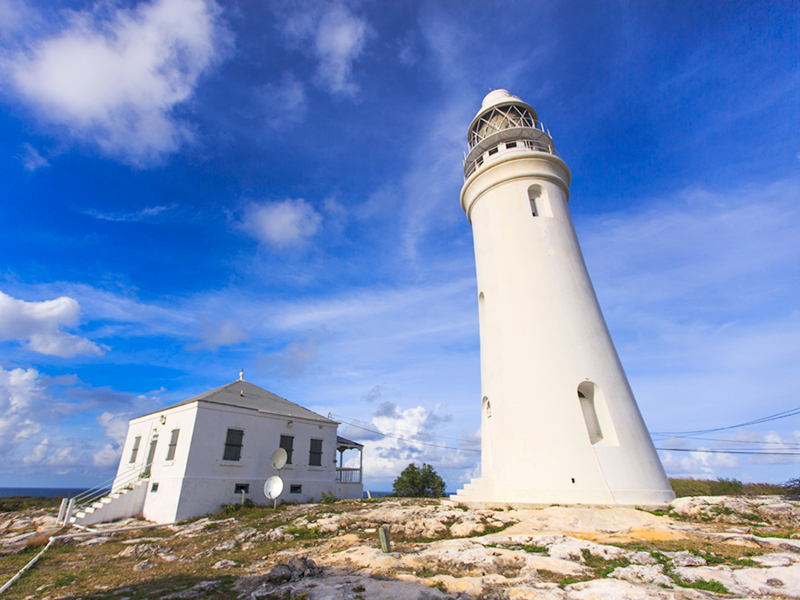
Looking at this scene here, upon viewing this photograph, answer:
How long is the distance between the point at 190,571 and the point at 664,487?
45.1 feet

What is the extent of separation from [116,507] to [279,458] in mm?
7240

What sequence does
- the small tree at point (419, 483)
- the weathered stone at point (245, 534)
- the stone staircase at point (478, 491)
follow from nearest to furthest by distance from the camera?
1. the weathered stone at point (245, 534)
2. the stone staircase at point (478, 491)
3. the small tree at point (419, 483)

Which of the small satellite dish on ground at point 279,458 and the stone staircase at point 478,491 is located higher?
the small satellite dish on ground at point 279,458

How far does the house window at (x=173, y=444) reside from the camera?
59.6ft

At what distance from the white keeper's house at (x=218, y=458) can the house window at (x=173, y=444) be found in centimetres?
5

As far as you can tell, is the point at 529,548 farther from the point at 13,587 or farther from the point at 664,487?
the point at 13,587

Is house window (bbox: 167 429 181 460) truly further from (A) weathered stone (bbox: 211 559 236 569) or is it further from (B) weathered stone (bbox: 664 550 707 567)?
(B) weathered stone (bbox: 664 550 707 567)

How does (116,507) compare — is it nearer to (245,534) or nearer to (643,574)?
(245,534)

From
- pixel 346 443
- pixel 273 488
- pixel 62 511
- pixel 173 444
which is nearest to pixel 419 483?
pixel 346 443

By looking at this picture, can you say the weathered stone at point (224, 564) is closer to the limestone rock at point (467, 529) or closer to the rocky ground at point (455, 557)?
the rocky ground at point (455, 557)

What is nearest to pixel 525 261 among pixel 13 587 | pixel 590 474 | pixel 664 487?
pixel 590 474

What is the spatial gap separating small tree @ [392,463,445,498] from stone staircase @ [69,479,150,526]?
16122 millimetres

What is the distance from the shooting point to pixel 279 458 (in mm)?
19172

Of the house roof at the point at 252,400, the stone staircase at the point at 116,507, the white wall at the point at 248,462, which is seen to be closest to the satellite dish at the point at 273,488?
the white wall at the point at 248,462
